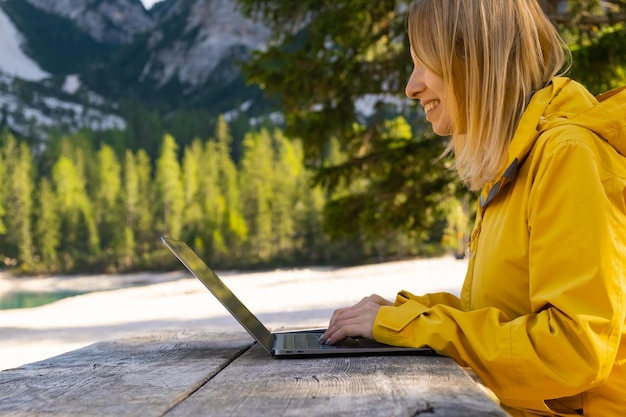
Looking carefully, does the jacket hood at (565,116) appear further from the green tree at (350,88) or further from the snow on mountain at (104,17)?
the snow on mountain at (104,17)

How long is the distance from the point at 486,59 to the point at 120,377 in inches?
31.3

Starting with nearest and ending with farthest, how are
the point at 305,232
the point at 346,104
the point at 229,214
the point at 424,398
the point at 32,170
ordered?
the point at 424,398
the point at 346,104
the point at 305,232
the point at 229,214
the point at 32,170

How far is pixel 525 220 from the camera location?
1149mm

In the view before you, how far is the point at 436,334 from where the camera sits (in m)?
1.14

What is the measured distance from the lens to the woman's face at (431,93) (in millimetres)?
1329

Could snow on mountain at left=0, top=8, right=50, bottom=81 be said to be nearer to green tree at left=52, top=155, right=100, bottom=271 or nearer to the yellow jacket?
green tree at left=52, top=155, right=100, bottom=271

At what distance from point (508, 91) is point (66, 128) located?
77086 millimetres

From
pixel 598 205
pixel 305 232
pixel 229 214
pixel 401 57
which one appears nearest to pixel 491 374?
pixel 598 205

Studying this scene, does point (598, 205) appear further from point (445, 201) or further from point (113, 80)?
point (113, 80)

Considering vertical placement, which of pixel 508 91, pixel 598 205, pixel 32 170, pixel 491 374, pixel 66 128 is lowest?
pixel 491 374

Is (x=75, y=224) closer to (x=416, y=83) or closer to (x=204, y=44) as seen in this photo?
(x=204, y=44)

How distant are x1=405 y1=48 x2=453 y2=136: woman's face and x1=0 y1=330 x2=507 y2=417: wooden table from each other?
1.56 ft

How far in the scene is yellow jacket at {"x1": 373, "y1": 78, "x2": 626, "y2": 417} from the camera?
3.36 ft

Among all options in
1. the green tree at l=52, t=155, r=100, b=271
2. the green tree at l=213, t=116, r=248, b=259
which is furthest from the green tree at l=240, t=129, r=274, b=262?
the green tree at l=52, t=155, r=100, b=271
